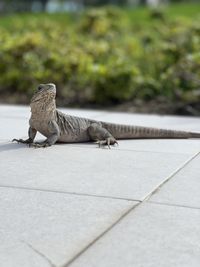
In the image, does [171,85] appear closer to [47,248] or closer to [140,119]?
[140,119]

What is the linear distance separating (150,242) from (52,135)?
3387 mm

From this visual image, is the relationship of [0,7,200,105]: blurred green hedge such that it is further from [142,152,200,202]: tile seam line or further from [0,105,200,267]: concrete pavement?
[142,152,200,202]: tile seam line

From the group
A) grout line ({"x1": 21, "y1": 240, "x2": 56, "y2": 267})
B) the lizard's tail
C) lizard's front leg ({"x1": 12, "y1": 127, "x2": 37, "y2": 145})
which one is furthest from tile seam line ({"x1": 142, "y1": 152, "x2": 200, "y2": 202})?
lizard's front leg ({"x1": 12, "y1": 127, "x2": 37, "y2": 145})

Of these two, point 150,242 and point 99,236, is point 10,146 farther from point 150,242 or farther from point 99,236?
point 150,242

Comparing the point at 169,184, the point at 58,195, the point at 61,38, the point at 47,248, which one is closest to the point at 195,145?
the point at 169,184

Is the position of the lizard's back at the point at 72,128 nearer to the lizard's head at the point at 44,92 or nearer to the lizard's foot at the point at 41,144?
the lizard's foot at the point at 41,144

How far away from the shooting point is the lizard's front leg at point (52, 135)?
285 inches

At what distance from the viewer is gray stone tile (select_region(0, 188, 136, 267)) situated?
3869 millimetres

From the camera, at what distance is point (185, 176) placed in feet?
19.2

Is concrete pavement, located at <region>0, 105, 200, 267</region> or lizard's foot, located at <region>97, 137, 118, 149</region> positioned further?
lizard's foot, located at <region>97, 137, 118, 149</region>

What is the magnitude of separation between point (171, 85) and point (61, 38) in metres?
4.38

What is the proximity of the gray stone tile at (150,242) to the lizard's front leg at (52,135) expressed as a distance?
2648 millimetres

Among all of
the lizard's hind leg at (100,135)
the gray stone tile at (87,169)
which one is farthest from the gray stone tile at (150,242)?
the lizard's hind leg at (100,135)

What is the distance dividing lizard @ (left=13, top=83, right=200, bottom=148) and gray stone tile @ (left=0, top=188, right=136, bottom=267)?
6.64ft
